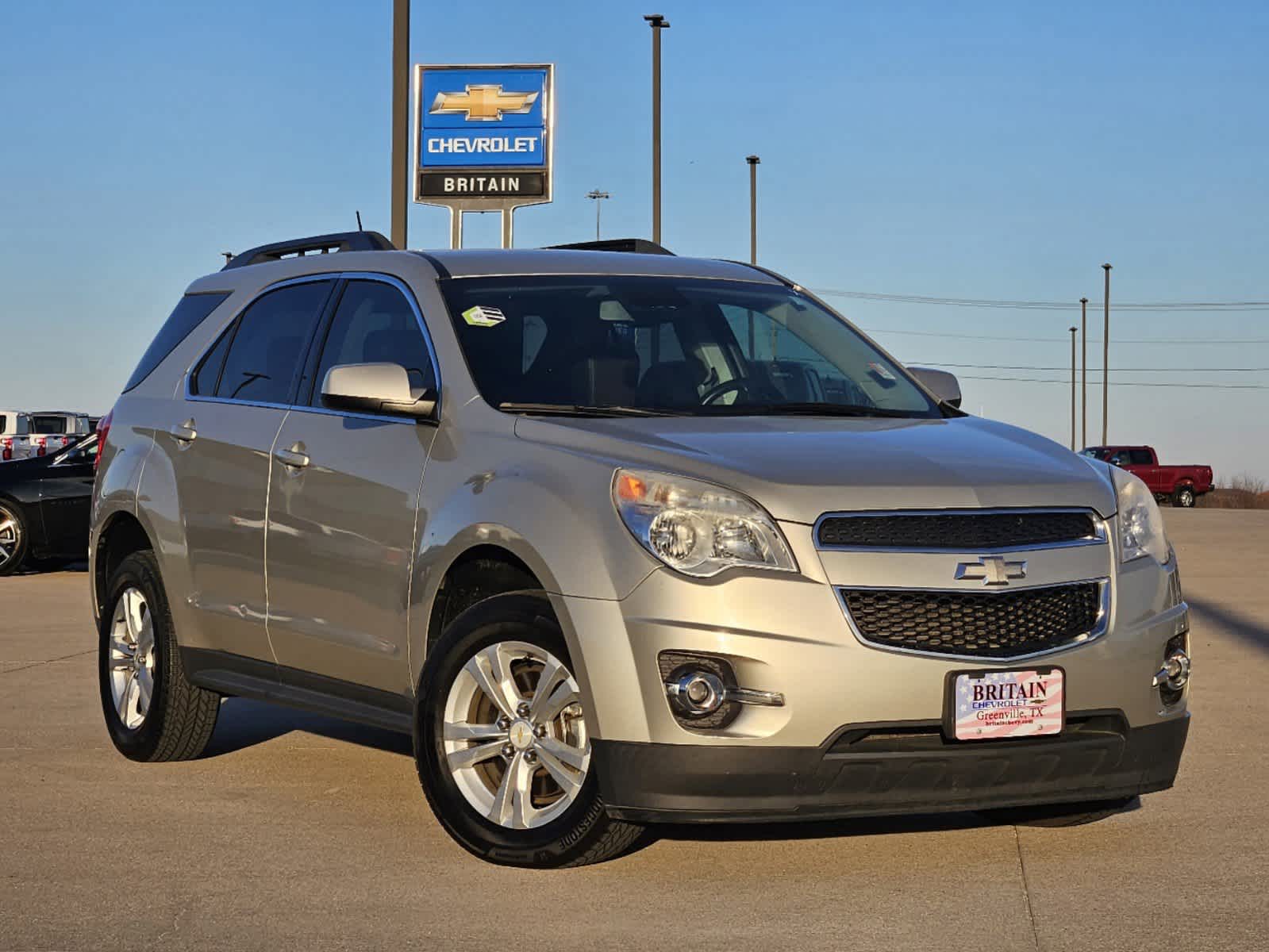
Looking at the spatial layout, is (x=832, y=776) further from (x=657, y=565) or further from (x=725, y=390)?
(x=725, y=390)

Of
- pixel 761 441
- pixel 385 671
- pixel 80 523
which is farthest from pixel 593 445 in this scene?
pixel 80 523

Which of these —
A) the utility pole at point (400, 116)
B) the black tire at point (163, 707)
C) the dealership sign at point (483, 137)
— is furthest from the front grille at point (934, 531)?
the dealership sign at point (483, 137)

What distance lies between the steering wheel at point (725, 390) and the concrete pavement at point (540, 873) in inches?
55.1

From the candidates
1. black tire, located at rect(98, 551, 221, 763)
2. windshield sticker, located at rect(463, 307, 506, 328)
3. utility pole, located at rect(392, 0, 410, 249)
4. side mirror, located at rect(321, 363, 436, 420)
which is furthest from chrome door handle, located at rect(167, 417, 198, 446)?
utility pole, located at rect(392, 0, 410, 249)

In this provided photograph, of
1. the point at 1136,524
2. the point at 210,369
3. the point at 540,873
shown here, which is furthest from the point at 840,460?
the point at 210,369

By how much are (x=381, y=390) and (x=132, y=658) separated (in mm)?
2437

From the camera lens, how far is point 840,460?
227 inches

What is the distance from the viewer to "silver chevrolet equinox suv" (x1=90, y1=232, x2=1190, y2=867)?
544 cm

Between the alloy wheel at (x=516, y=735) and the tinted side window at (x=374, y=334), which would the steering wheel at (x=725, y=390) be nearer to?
the tinted side window at (x=374, y=334)

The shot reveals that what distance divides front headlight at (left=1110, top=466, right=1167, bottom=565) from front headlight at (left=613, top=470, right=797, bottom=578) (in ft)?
3.75

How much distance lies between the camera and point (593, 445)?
5883 millimetres

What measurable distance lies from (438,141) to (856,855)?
21.0m

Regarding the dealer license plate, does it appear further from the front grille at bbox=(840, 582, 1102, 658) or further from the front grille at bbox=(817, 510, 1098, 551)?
the front grille at bbox=(817, 510, 1098, 551)

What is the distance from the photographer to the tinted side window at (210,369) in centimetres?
804
